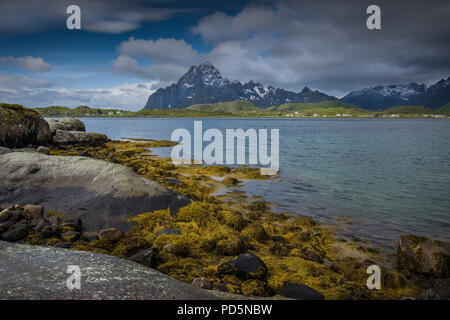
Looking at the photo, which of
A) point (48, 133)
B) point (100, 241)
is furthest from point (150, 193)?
point (48, 133)

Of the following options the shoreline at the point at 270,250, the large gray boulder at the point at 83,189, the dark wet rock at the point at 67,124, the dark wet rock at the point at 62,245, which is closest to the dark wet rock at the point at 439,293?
the shoreline at the point at 270,250

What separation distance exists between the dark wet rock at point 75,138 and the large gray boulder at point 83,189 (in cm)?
2132

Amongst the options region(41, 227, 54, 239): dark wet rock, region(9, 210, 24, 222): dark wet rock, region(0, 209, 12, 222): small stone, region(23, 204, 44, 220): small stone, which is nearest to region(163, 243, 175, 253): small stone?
region(41, 227, 54, 239): dark wet rock

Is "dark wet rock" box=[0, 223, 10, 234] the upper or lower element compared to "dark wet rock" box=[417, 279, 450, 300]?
upper

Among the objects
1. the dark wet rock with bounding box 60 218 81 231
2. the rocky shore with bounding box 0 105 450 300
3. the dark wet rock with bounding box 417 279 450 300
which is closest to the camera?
the dark wet rock with bounding box 417 279 450 300

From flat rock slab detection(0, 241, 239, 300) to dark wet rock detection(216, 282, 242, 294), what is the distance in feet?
3.00

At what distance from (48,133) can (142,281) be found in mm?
28336

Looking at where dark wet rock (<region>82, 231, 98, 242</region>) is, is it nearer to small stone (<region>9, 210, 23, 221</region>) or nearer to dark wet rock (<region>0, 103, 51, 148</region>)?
small stone (<region>9, 210, 23, 221</region>)

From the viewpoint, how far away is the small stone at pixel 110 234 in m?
7.38

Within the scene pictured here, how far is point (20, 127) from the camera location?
69.6ft

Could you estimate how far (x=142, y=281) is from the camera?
411 cm

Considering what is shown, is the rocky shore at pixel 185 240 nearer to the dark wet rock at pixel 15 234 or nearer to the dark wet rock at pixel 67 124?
the dark wet rock at pixel 15 234

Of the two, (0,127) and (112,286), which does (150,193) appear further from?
(0,127)

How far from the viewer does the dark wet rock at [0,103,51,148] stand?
19781 millimetres
